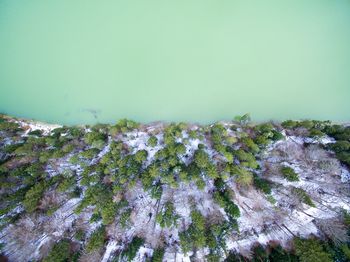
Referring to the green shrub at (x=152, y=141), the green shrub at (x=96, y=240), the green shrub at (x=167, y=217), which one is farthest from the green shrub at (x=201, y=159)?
the green shrub at (x=96, y=240)

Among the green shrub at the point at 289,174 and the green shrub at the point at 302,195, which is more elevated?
the green shrub at the point at 289,174

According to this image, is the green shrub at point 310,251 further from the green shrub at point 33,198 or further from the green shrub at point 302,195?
the green shrub at point 33,198

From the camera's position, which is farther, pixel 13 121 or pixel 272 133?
pixel 13 121

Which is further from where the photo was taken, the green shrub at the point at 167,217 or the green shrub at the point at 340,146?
the green shrub at the point at 340,146

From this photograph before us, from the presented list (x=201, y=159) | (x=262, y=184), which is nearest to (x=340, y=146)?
(x=262, y=184)

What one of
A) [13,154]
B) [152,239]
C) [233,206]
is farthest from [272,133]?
[13,154]

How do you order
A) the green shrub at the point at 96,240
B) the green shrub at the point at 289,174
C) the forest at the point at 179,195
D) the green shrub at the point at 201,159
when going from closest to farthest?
the green shrub at the point at 96,240, the forest at the point at 179,195, the green shrub at the point at 289,174, the green shrub at the point at 201,159

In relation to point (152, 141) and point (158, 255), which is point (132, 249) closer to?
point (158, 255)

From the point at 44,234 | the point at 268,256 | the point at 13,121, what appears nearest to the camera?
the point at 268,256

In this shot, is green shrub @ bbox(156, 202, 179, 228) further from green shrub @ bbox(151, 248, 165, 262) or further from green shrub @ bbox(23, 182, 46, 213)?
green shrub @ bbox(23, 182, 46, 213)

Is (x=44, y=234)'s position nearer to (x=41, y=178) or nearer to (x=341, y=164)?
(x=41, y=178)

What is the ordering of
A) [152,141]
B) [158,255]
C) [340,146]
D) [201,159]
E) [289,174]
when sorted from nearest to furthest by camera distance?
1. [158,255]
2. [289,174]
3. [201,159]
4. [340,146]
5. [152,141]
